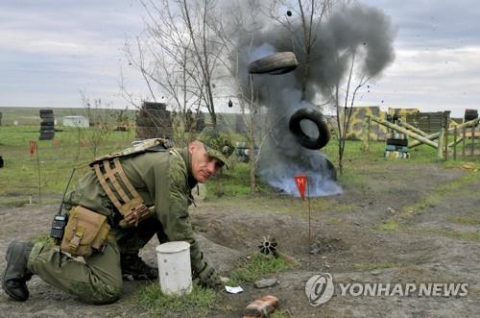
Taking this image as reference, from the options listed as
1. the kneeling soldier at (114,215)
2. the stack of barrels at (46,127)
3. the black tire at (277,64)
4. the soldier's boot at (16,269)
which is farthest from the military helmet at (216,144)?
the stack of barrels at (46,127)

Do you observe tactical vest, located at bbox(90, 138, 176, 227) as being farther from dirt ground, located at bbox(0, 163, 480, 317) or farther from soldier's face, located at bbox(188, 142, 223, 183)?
dirt ground, located at bbox(0, 163, 480, 317)

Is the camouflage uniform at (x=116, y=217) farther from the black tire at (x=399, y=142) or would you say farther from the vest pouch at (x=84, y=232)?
the black tire at (x=399, y=142)

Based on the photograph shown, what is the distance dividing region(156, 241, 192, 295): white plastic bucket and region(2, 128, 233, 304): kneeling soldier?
0.43ft

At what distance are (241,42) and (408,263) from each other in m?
7.20

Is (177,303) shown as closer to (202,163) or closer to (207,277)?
(207,277)

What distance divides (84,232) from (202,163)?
3.40 feet

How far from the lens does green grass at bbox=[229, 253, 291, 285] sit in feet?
15.5

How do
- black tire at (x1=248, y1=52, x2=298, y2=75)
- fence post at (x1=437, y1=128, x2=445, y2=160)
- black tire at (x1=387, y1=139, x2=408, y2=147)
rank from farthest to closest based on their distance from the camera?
black tire at (x1=387, y1=139, x2=408, y2=147) → fence post at (x1=437, y1=128, x2=445, y2=160) → black tire at (x1=248, y1=52, x2=298, y2=75)

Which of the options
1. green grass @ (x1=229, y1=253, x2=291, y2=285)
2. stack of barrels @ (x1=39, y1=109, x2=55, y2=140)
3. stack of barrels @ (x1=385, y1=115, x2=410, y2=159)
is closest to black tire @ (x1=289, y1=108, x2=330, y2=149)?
green grass @ (x1=229, y1=253, x2=291, y2=285)

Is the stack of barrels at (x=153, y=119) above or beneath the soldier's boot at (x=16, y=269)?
above

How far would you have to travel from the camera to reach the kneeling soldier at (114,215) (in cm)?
393

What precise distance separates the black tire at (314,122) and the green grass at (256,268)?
555 cm

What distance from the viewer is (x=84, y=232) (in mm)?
3895

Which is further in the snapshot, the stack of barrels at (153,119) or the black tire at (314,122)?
the stack of barrels at (153,119)
